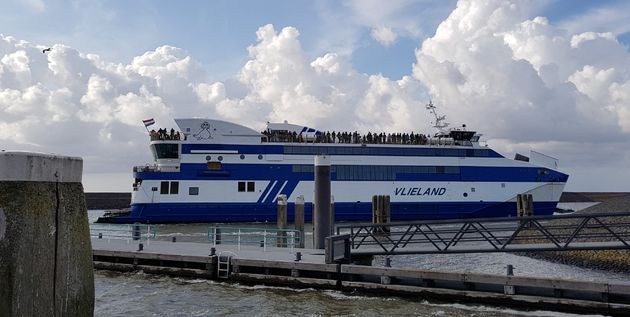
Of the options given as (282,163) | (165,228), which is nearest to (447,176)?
(282,163)

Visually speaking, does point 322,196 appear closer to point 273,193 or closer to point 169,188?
point 273,193

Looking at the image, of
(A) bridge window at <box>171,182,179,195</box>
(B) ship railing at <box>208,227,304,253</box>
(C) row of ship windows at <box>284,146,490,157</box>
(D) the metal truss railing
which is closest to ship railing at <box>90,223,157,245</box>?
(B) ship railing at <box>208,227,304,253</box>

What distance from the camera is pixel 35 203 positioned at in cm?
276

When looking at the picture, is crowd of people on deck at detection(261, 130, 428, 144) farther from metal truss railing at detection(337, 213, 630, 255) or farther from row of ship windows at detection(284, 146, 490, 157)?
metal truss railing at detection(337, 213, 630, 255)

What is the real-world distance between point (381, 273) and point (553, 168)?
33819 mm

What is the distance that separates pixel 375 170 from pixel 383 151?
1667 mm

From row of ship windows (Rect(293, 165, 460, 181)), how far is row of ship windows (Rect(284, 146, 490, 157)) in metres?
1.07

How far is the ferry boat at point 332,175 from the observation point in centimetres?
3619

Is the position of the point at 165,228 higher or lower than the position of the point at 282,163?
lower

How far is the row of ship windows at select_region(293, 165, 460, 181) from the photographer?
38250mm

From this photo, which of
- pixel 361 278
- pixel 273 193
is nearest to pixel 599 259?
pixel 361 278

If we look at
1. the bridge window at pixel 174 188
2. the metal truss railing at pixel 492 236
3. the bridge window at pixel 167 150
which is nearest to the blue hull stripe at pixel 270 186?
the bridge window at pixel 174 188

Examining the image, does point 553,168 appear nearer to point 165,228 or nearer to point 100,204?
point 165,228

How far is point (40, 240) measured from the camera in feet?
9.01
